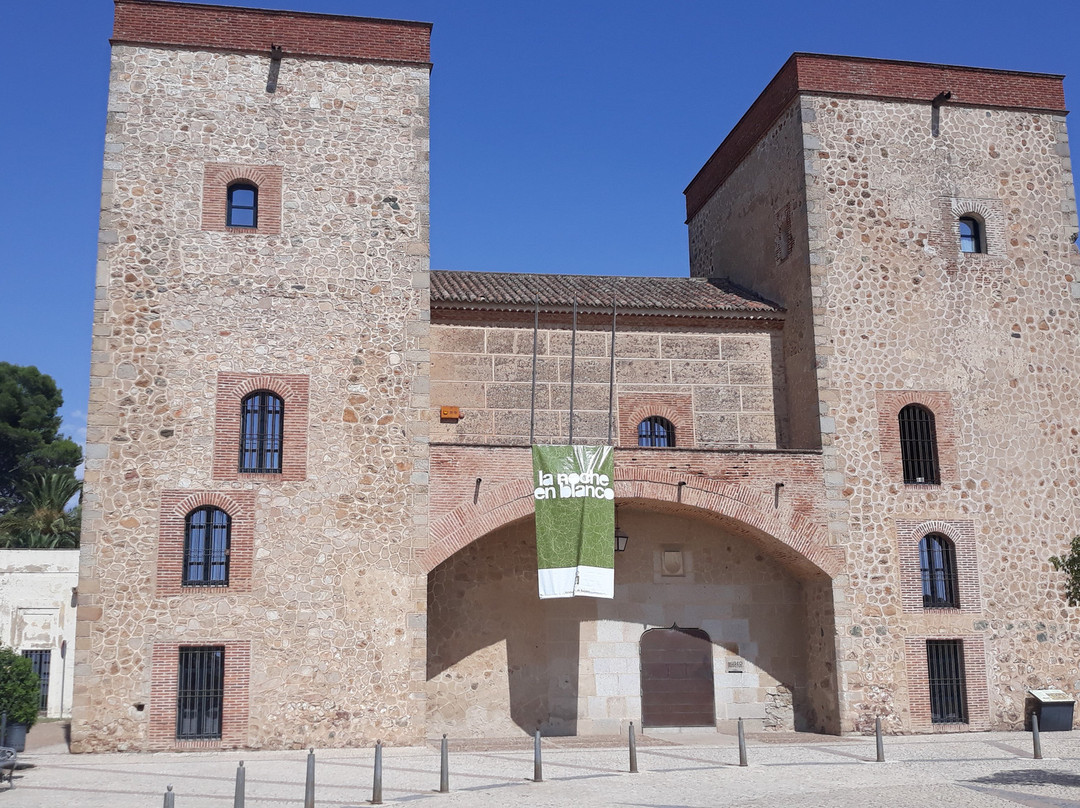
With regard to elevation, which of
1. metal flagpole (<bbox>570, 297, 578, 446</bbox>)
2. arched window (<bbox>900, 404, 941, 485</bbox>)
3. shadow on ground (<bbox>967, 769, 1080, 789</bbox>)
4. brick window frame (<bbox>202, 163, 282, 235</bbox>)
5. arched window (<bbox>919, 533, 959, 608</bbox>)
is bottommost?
shadow on ground (<bbox>967, 769, 1080, 789</bbox>)

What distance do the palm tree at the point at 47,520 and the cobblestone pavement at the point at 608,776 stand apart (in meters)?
19.3

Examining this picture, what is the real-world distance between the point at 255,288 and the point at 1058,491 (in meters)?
14.8

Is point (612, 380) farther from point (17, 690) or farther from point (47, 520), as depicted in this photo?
point (47, 520)

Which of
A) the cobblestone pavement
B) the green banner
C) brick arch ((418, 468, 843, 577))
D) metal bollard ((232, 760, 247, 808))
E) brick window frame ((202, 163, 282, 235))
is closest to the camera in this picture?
metal bollard ((232, 760, 247, 808))

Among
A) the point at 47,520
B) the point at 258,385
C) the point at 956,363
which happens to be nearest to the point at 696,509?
the point at 956,363

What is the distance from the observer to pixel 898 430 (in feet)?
→ 62.0

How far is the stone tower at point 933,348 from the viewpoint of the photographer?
18.2 m

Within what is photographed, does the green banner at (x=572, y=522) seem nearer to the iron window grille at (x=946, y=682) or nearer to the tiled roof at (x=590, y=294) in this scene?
the tiled roof at (x=590, y=294)

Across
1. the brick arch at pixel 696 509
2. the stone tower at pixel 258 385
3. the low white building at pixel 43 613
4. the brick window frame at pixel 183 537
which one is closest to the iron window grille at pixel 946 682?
the brick arch at pixel 696 509

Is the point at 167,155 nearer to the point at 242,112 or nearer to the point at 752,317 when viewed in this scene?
the point at 242,112

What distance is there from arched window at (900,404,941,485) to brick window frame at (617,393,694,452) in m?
3.87

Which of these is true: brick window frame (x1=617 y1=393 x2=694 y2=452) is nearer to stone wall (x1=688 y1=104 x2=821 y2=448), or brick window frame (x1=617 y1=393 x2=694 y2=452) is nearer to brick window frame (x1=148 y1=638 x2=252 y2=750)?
stone wall (x1=688 y1=104 x2=821 y2=448)

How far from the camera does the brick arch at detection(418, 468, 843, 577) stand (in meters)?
17.1

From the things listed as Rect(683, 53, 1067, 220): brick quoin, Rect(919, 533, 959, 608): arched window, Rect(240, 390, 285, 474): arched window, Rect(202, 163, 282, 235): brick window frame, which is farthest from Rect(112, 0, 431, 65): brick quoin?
Rect(919, 533, 959, 608): arched window
